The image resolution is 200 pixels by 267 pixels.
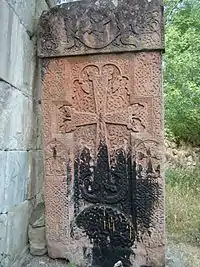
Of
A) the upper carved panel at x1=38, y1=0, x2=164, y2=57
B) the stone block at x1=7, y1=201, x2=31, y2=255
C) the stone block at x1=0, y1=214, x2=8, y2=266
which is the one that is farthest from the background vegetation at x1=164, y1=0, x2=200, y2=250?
the stone block at x1=0, y1=214, x2=8, y2=266

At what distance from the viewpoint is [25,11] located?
7.47 feet

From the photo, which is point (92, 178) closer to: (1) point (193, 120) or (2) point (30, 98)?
(2) point (30, 98)

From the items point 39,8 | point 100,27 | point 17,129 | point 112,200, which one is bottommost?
point 112,200

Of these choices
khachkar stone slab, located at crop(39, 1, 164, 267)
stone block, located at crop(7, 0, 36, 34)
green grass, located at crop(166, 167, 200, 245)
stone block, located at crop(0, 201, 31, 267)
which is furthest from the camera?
green grass, located at crop(166, 167, 200, 245)

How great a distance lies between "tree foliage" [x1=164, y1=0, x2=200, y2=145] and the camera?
615cm

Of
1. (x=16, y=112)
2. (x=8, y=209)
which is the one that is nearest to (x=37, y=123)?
(x=16, y=112)

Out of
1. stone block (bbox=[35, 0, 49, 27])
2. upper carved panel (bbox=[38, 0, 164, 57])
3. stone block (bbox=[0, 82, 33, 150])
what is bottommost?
stone block (bbox=[0, 82, 33, 150])

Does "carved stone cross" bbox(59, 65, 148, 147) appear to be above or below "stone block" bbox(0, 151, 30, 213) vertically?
above

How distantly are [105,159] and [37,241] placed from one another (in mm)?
725

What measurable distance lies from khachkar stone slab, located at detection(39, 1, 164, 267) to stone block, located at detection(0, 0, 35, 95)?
0.54ft

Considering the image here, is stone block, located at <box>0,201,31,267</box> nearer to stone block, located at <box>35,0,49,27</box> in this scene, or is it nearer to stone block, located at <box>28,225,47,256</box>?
stone block, located at <box>28,225,47,256</box>

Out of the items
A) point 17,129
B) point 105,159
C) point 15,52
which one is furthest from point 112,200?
point 15,52

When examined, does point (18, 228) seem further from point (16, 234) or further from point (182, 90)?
point (182, 90)

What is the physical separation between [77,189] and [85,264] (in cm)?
49
